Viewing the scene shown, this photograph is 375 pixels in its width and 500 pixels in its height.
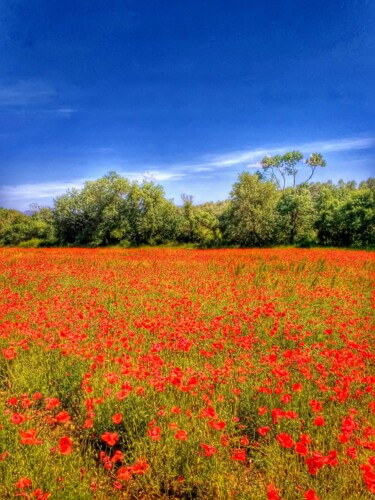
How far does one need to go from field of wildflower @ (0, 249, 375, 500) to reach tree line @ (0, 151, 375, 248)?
89.3ft

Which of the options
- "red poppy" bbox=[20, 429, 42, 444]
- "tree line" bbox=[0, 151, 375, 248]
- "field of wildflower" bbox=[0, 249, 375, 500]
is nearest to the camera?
"red poppy" bbox=[20, 429, 42, 444]

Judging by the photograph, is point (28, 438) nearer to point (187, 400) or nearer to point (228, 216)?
point (187, 400)

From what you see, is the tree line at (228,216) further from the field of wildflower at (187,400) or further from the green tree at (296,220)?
the field of wildflower at (187,400)

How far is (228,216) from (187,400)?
35270mm

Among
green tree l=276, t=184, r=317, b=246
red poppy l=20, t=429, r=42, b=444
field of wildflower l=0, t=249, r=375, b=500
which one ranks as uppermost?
green tree l=276, t=184, r=317, b=246

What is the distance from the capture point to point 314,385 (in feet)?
13.7

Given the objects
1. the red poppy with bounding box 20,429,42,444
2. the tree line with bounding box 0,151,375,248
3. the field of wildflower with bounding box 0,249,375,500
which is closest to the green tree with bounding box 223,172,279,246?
the tree line with bounding box 0,151,375,248

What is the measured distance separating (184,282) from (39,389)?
667 centimetres

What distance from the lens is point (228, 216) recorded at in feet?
125

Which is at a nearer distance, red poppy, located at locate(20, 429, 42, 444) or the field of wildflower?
red poppy, located at locate(20, 429, 42, 444)

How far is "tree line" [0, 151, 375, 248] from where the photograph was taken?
34.1 m

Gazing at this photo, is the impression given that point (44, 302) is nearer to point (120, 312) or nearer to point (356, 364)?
point (120, 312)

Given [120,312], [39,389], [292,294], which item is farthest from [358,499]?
[292,294]

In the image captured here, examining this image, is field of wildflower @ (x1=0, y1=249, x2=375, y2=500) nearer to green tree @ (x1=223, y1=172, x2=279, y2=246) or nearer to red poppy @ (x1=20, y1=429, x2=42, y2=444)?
red poppy @ (x1=20, y1=429, x2=42, y2=444)
